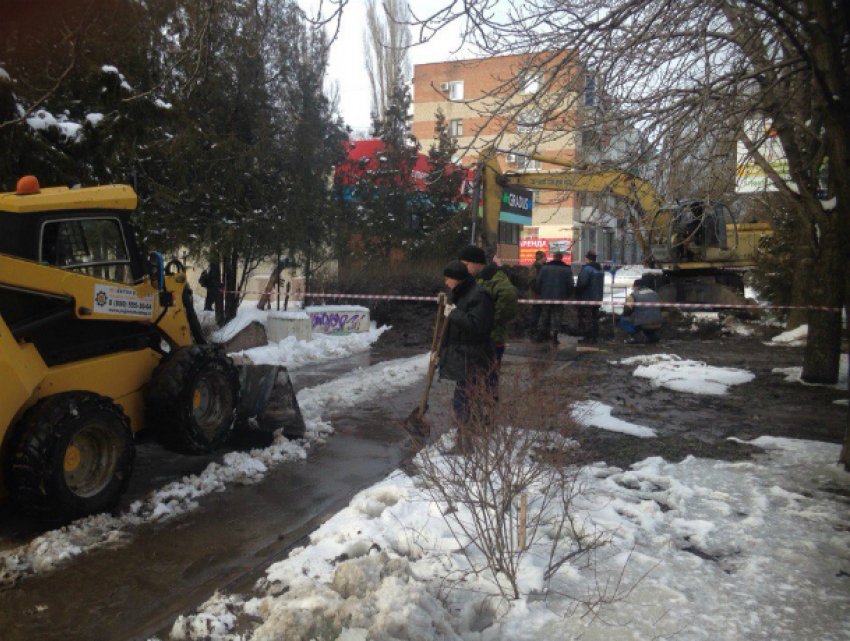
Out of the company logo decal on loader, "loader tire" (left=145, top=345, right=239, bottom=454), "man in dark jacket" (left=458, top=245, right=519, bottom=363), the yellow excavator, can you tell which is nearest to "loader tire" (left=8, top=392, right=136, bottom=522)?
"loader tire" (left=145, top=345, right=239, bottom=454)

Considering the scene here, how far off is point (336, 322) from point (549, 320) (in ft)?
15.8

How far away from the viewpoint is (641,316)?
1473cm

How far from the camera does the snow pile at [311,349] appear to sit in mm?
12195

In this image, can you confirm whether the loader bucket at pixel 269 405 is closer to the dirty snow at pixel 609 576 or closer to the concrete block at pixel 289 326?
the dirty snow at pixel 609 576

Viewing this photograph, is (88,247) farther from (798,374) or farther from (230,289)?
(230,289)

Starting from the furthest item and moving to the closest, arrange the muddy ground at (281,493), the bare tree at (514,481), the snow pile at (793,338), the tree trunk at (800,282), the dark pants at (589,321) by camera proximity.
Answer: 1. the dark pants at (589,321)
2. the snow pile at (793,338)
3. the tree trunk at (800,282)
4. the muddy ground at (281,493)
5. the bare tree at (514,481)

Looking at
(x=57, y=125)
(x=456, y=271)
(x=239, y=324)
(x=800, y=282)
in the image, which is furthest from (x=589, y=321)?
(x=57, y=125)

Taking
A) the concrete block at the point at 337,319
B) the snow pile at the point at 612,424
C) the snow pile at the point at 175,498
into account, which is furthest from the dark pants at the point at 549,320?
the snow pile at the point at 612,424

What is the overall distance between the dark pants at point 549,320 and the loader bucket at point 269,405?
884cm

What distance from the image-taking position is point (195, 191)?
14836mm

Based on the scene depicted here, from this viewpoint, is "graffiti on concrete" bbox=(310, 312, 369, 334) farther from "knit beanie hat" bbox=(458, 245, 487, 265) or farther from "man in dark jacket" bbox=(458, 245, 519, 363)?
"knit beanie hat" bbox=(458, 245, 487, 265)

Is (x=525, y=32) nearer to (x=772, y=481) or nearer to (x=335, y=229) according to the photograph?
(x=772, y=481)

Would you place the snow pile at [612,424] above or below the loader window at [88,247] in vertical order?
below

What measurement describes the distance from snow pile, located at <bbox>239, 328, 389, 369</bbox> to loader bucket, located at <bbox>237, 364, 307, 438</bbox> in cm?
421
